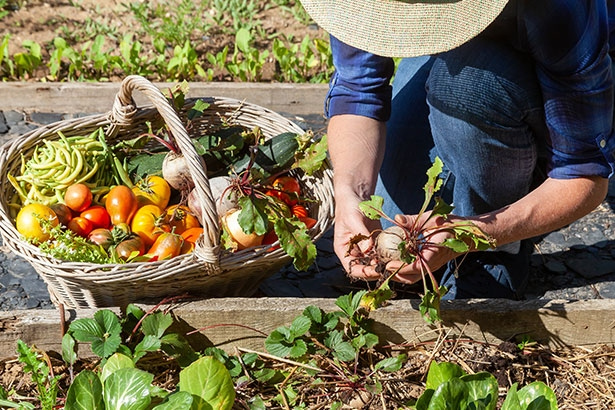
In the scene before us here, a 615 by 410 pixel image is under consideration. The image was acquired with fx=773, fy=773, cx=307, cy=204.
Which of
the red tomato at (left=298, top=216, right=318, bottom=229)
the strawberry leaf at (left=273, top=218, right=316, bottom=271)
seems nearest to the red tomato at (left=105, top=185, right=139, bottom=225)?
the red tomato at (left=298, top=216, right=318, bottom=229)

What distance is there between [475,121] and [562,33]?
39cm

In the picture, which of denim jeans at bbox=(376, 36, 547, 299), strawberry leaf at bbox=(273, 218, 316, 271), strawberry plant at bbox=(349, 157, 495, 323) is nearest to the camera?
strawberry plant at bbox=(349, 157, 495, 323)

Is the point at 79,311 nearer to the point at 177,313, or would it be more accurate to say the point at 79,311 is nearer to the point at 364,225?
the point at 177,313

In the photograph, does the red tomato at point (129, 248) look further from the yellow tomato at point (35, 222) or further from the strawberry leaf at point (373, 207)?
the strawberry leaf at point (373, 207)

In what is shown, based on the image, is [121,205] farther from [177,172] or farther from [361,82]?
[361,82]

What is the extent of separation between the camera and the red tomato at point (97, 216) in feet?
8.08

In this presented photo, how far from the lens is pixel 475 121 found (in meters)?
2.21

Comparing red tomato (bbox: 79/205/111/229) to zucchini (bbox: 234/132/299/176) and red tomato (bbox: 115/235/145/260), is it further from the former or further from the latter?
zucchini (bbox: 234/132/299/176)

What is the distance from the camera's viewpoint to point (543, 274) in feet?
9.20

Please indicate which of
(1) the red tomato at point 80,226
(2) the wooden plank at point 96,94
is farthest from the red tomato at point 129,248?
(2) the wooden plank at point 96,94

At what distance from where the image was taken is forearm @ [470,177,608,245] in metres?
1.99

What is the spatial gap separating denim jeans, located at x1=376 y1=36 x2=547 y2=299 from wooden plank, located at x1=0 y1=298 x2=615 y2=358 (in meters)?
0.18

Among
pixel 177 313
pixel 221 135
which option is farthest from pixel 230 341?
pixel 221 135

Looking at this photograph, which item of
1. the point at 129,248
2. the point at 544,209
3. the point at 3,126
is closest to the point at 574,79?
the point at 544,209
